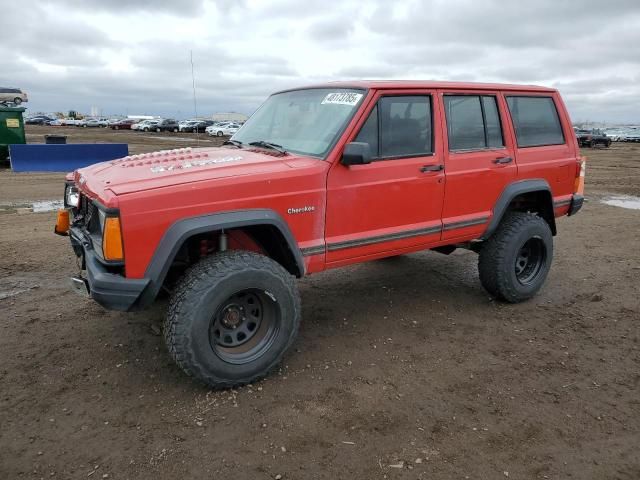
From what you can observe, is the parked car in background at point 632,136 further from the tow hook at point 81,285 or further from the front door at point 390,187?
the tow hook at point 81,285

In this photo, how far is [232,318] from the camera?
339 centimetres

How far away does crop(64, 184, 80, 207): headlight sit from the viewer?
12.3 ft

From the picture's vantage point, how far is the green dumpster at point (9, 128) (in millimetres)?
15117

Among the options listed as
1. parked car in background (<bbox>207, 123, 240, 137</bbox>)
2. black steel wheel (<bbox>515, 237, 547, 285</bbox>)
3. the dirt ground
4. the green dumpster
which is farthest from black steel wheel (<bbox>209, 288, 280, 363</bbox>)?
parked car in background (<bbox>207, 123, 240, 137</bbox>)

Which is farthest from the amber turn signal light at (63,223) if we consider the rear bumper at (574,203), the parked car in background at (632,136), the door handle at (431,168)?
the parked car in background at (632,136)

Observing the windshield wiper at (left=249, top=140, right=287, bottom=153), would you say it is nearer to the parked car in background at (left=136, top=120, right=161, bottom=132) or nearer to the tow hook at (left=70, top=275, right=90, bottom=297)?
the tow hook at (left=70, top=275, right=90, bottom=297)

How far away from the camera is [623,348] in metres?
4.06

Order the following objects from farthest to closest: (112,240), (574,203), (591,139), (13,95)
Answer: (13,95) < (591,139) < (574,203) < (112,240)

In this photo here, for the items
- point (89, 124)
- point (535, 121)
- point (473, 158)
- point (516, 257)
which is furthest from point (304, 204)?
point (89, 124)

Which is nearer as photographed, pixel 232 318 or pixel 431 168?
pixel 232 318

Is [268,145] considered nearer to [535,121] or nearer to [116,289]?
[116,289]

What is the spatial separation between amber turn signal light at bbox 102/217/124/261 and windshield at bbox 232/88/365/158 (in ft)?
4.81

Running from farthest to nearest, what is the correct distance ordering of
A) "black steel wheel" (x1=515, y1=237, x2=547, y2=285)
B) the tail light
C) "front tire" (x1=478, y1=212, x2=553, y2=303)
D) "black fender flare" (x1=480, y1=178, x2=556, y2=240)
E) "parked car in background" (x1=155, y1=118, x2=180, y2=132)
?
1. "parked car in background" (x1=155, y1=118, x2=180, y2=132)
2. the tail light
3. "black steel wheel" (x1=515, y1=237, x2=547, y2=285)
4. "front tire" (x1=478, y1=212, x2=553, y2=303)
5. "black fender flare" (x1=480, y1=178, x2=556, y2=240)

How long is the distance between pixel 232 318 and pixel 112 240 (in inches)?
37.1
